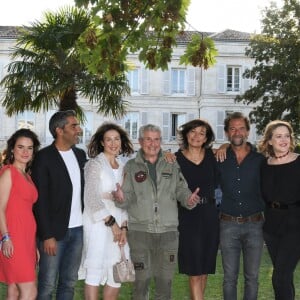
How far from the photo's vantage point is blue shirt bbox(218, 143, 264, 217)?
6.87 meters

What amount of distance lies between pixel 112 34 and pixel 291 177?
10.4 ft

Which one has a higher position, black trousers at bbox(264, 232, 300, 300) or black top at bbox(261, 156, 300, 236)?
black top at bbox(261, 156, 300, 236)

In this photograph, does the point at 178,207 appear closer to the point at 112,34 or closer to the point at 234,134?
the point at 234,134

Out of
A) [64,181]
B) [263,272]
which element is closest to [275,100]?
[263,272]

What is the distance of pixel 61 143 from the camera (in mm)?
6645

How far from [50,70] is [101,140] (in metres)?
13.0

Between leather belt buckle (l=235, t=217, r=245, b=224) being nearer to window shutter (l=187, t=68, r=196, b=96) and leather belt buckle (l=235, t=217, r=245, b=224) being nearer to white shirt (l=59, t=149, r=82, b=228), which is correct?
white shirt (l=59, t=149, r=82, b=228)

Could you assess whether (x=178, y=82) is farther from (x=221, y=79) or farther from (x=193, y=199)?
(x=193, y=199)

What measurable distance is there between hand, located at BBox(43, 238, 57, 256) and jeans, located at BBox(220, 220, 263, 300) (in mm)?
1784

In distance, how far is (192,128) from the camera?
700 centimetres

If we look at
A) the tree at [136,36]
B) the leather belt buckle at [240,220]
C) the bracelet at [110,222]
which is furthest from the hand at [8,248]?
the tree at [136,36]

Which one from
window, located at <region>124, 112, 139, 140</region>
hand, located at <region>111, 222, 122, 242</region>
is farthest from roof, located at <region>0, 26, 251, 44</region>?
hand, located at <region>111, 222, 122, 242</region>

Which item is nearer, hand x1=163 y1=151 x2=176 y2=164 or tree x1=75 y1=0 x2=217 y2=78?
hand x1=163 y1=151 x2=176 y2=164

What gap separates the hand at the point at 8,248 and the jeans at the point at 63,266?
0.46m
